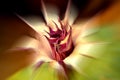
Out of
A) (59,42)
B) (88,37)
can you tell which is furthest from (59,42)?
(88,37)

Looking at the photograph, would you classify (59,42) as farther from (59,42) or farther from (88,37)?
(88,37)

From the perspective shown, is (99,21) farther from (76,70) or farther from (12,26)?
(12,26)
